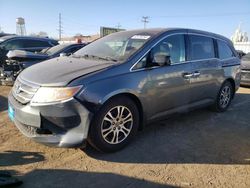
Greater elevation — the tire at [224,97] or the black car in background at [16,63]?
the black car in background at [16,63]

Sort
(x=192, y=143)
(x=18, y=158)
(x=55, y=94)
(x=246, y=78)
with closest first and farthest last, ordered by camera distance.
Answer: (x=55, y=94) → (x=18, y=158) → (x=192, y=143) → (x=246, y=78)

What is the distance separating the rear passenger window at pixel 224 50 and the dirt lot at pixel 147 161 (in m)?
1.74

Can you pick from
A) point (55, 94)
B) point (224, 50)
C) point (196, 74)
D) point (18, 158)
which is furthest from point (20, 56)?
point (224, 50)

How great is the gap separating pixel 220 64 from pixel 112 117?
3.01 m

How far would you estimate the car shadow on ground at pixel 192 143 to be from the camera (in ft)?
13.0

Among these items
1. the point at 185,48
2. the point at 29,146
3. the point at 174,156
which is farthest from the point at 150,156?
the point at 185,48

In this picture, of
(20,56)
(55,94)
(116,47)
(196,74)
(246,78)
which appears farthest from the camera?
(246,78)

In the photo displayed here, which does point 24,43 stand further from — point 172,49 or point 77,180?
point 77,180

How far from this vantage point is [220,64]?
5.86m

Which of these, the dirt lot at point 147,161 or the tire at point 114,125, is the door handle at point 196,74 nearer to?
the dirt lot at point 147,161

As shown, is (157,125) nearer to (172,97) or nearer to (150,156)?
(172,97)

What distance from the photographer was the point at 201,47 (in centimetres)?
548

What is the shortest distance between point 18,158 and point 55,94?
103 centimetres

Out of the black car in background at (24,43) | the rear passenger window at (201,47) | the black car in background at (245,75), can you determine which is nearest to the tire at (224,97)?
the rear passenger window at (201,47)
